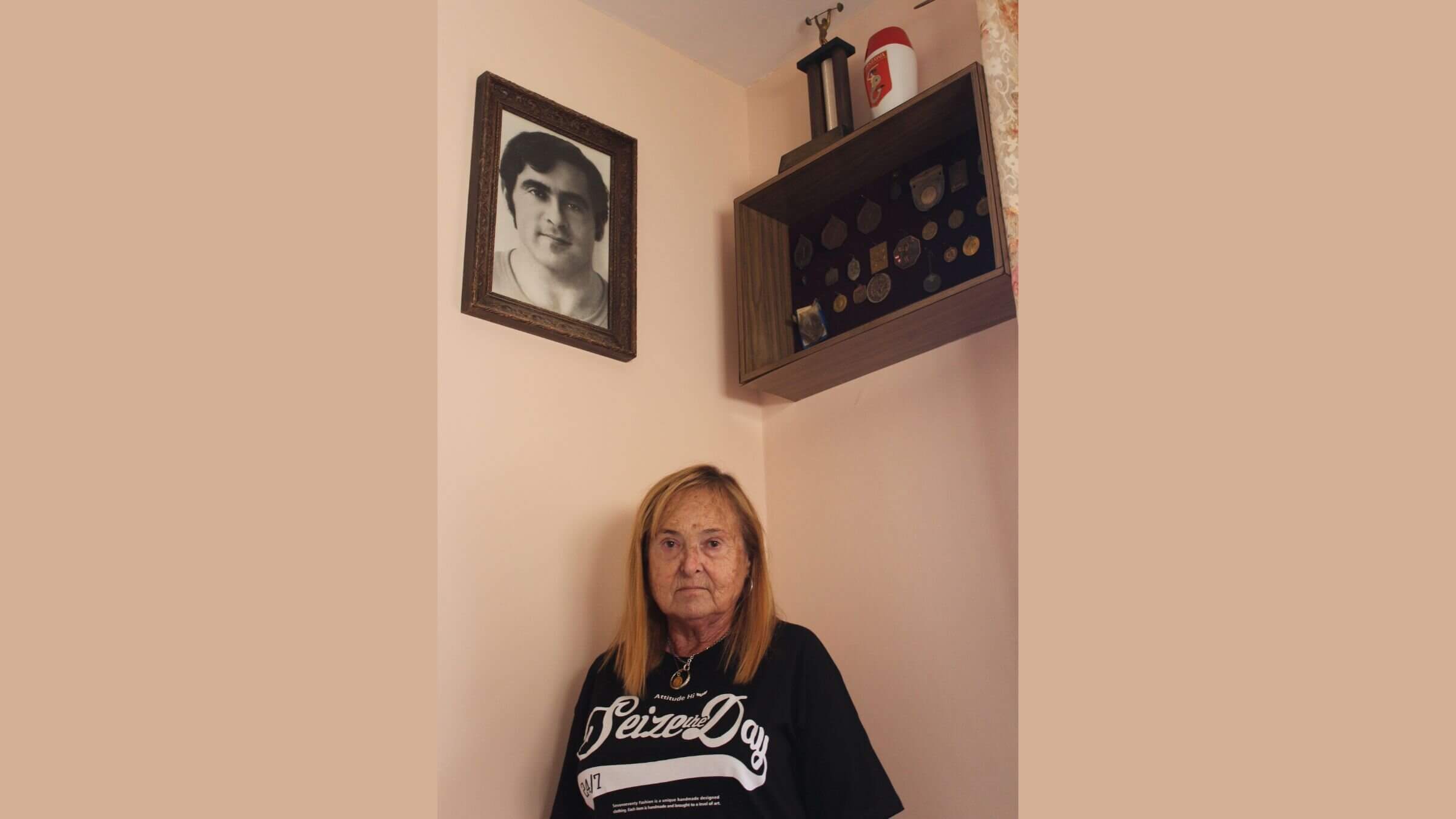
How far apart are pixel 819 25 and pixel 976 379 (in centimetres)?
95

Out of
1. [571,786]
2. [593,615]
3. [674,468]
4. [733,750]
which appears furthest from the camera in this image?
[674,468]

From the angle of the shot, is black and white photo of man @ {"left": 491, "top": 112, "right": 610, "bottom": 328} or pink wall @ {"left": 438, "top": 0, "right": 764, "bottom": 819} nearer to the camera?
pink wall @ {"left": 438, "top": 0, "right": 764, "bottom": 819}

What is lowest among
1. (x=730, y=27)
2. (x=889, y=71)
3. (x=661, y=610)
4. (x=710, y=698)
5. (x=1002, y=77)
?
(x=710, y=698)

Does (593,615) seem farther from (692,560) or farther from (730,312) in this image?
(730,312)

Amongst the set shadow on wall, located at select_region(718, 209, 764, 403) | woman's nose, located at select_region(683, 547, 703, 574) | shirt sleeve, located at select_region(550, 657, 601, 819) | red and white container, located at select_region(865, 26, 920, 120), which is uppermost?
red and white container, located at select_region(865, 26, 920, 120)

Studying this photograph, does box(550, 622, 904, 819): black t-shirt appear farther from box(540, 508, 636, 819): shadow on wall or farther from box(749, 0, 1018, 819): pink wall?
box(749, 0, 1018, 819): pink wall

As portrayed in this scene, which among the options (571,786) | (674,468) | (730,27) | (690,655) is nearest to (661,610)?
(690,655)

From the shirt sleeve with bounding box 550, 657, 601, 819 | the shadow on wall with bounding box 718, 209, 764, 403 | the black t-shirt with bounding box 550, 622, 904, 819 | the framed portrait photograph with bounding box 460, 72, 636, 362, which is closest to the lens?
the black t-shirt with bounding box 550, 622, 904, 819

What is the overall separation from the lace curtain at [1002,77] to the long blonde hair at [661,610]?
1.93 feet

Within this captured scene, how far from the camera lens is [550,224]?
1.92m

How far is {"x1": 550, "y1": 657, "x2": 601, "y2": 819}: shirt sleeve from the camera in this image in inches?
61.6

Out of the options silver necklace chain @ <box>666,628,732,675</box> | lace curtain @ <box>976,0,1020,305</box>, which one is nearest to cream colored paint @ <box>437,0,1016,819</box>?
silver necklace chain @ <box>666,628,732,675</box>

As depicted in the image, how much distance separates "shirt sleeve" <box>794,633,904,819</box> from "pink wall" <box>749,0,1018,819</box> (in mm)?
240

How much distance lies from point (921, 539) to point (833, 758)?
493mm
